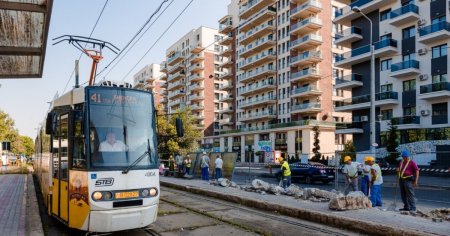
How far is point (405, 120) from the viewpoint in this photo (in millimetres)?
39500

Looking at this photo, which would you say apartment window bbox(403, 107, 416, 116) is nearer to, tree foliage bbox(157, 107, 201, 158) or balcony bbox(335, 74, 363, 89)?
balcony bbox(335, 74, 363, 89)

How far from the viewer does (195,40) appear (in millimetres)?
95750

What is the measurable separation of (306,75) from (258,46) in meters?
14.0

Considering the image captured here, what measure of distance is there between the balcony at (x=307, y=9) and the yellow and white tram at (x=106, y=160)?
184 feet

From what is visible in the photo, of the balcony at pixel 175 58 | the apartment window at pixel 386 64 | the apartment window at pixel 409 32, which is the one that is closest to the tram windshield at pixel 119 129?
the apartment window at pixel 409 32

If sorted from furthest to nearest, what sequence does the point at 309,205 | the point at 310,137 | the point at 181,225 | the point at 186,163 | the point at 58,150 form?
the point at 310,137 → the point at 186,163 → the point at 309,205 → the point at 181,225 → the point at 58,150

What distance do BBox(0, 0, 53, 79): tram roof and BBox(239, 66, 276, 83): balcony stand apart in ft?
190

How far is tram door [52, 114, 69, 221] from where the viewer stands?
321 inches

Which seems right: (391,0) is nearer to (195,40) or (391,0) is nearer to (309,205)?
(309,205)

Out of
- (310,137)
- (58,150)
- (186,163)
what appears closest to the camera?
(58,150)

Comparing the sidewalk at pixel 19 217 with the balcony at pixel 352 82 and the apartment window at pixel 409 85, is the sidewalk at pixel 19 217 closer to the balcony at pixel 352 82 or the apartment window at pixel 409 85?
the apartment window at pixel 409 85

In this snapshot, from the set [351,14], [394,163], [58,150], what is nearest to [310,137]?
[351,14]

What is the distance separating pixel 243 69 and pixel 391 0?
3714cm

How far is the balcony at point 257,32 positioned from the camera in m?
68.8
